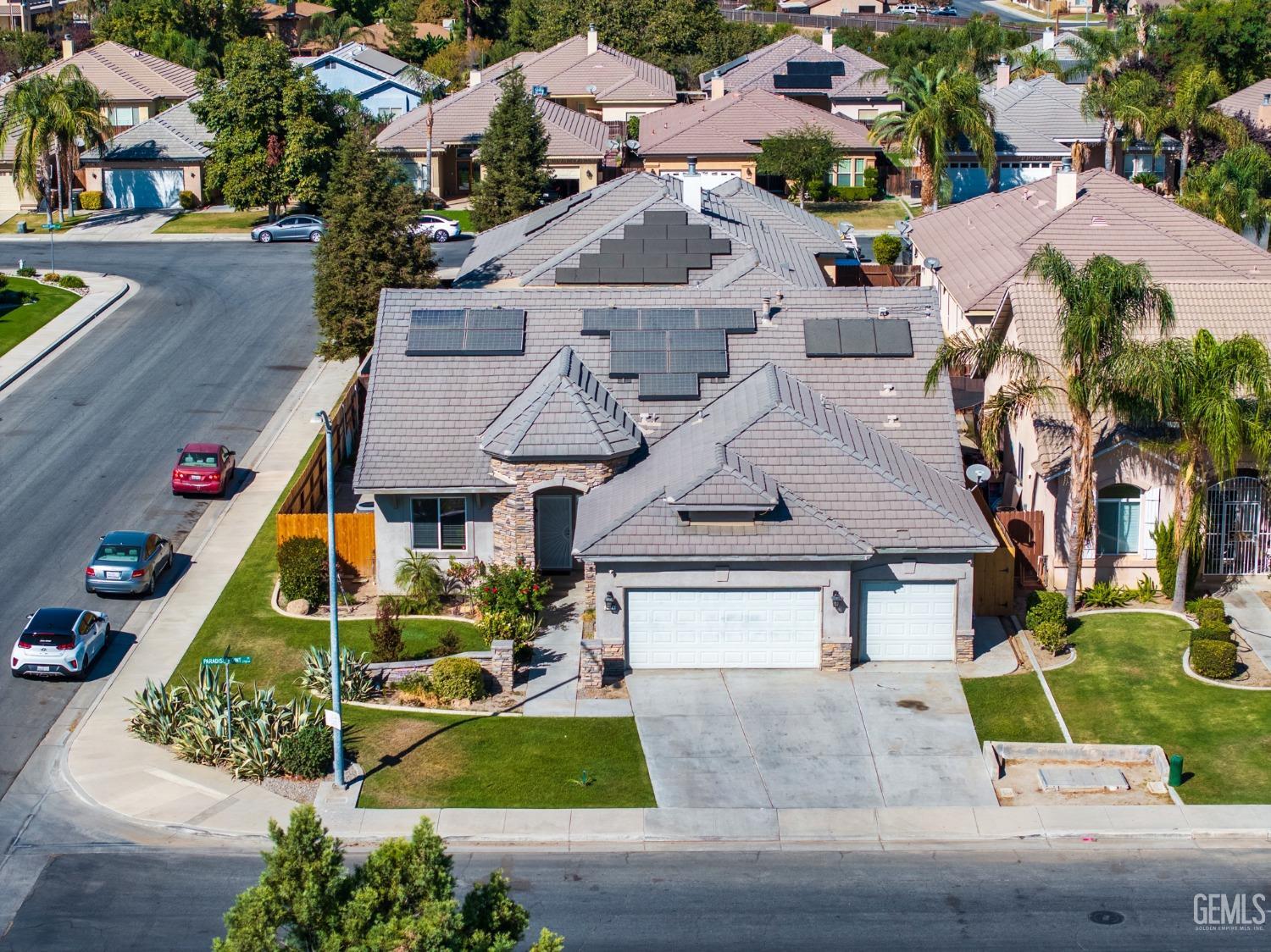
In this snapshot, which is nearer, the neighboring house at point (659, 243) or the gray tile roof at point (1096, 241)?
the neighboring house at point (659, 243)

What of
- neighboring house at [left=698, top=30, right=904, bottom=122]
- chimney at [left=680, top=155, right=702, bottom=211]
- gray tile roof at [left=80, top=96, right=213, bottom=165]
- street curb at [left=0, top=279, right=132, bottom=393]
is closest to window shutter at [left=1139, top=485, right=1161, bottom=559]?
chimney at [left=680, top=155, right=702, bottom=211]

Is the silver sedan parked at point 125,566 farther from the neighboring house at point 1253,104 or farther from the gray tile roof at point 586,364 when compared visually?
the neighboring house at point 1253,104

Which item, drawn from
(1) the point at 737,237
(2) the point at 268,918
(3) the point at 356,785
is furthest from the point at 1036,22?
(2) the point at 268,918

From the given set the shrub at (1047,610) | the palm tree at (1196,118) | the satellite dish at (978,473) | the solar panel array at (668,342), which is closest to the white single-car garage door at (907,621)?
the shrub at (1047,610)

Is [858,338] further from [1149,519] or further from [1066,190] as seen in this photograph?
[1066,190]

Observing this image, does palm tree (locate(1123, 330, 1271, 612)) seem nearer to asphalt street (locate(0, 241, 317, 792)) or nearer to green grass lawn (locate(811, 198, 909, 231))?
asphalt street (locate(0, 241, 317, 792))

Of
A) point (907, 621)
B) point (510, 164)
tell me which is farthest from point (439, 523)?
point (510, 164)
